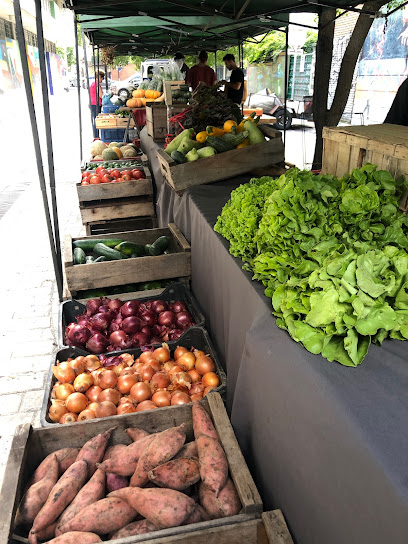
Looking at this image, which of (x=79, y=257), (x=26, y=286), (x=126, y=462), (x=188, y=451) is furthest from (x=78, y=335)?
(x=26, y=286)

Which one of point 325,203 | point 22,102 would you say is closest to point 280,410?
point 325,203

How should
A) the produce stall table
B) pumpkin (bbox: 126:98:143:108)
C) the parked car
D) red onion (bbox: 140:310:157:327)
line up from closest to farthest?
the produce stall table, red onion (bbox: 140:310:157:327), pumpkin (bbox: 126:98:143:108), the parked car

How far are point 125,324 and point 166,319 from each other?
1.09ft

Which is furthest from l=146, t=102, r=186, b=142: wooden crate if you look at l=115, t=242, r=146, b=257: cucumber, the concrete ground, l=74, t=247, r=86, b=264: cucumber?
l=74, t=247, r=86, b=264: cucumber

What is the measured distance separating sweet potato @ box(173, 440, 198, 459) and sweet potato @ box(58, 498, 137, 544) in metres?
0.32

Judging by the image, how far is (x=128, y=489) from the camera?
5.96 feet

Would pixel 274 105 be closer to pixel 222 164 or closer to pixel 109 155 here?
pixel 109 155

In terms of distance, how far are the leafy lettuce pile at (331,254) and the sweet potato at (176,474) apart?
2.53ft

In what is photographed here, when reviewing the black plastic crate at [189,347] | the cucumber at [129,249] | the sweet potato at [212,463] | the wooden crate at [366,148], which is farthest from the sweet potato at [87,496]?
the cucumber at [129,249]

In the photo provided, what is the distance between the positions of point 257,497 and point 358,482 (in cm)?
59

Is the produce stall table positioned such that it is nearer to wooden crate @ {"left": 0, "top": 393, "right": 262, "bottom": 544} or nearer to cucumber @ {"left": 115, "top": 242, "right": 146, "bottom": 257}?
wooden crate @ {"left": 0, "top": 393, "right": 262, "bottom": 544}

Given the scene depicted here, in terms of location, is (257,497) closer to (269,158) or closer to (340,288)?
(340,288)

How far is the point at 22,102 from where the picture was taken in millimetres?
27328

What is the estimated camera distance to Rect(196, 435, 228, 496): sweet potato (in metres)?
1.79
